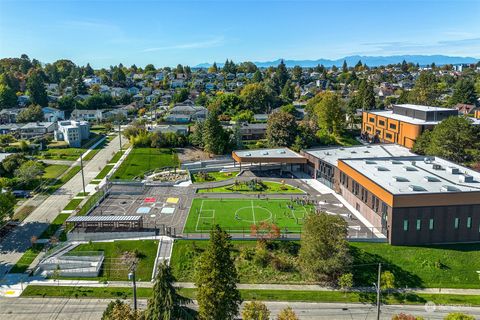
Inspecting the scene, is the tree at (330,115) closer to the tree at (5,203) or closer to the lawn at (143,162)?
the lawn at (143,162)

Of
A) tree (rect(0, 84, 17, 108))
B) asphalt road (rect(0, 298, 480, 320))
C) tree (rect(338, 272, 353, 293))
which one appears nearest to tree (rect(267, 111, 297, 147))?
tree (rect(338, 272, 353, 293))

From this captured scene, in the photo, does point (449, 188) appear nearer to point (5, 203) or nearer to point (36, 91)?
point (5, 203)

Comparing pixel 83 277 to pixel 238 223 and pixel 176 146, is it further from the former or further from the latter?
pixel 176 146

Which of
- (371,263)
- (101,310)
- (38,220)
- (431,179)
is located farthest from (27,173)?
(431,179)

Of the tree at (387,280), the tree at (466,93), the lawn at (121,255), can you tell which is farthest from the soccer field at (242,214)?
the tree at (466,93)

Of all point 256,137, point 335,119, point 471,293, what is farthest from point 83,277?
point 335,119

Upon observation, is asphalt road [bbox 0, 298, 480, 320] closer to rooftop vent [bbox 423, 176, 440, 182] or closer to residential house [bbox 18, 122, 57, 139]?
rooftop vent [bbox 423, 176, 440, 182]
